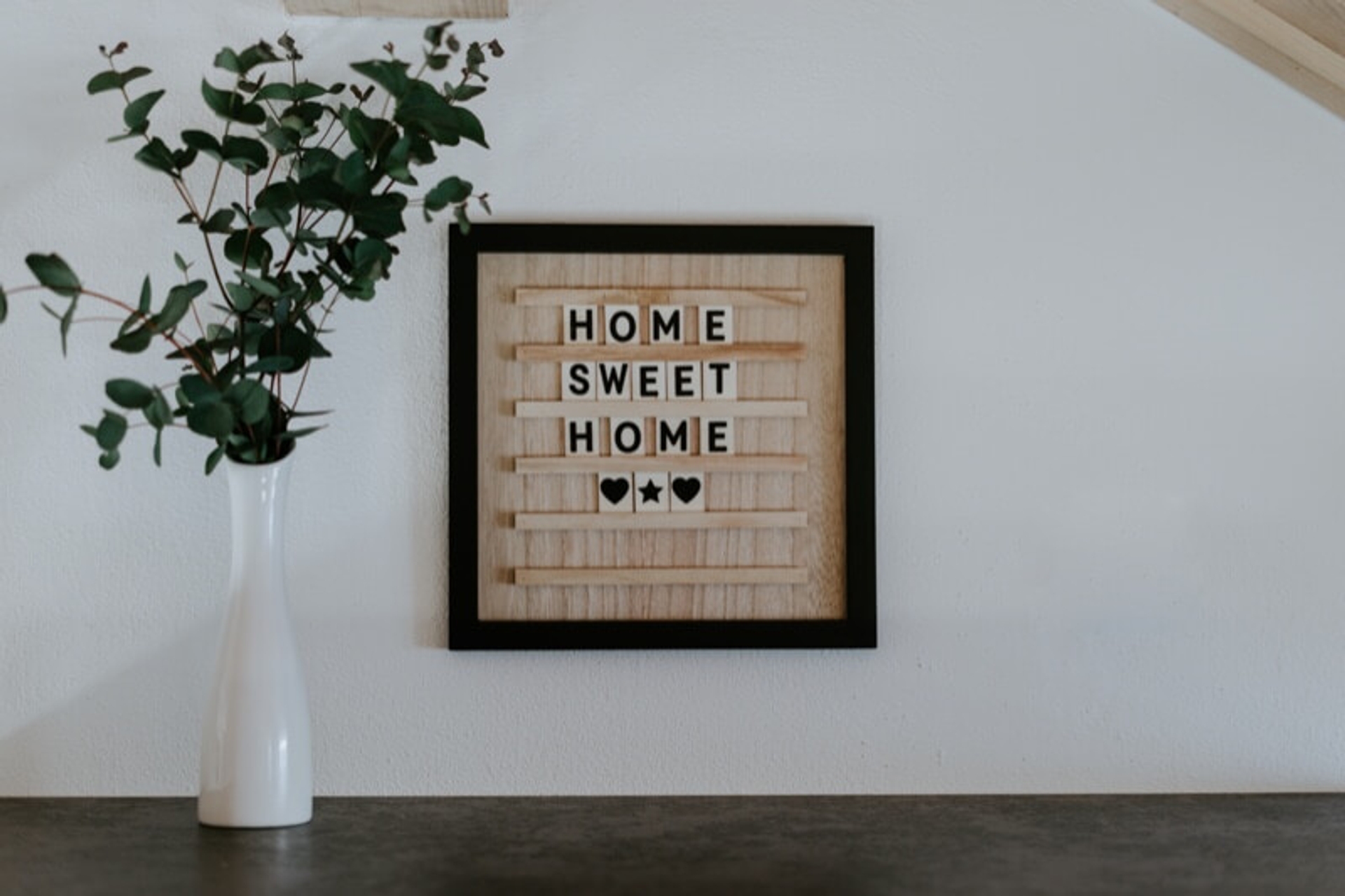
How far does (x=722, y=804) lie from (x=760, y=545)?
0.32 meters

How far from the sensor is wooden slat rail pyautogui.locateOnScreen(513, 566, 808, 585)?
189cm

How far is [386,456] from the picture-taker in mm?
1915

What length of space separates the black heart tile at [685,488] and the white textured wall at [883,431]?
20cm

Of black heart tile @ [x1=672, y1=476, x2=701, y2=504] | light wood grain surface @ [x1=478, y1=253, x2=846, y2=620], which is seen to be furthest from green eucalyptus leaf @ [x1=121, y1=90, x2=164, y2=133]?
black heart tile @ [x1=672, y1=476, x2=701, y2=504]

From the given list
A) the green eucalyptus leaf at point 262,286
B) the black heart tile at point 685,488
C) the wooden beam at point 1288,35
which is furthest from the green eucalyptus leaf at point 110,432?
the wooden beam at point 1288,35

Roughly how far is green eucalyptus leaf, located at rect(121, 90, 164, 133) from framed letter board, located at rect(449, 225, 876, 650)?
0.39 metres

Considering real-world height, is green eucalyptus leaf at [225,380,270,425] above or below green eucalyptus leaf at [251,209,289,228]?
below

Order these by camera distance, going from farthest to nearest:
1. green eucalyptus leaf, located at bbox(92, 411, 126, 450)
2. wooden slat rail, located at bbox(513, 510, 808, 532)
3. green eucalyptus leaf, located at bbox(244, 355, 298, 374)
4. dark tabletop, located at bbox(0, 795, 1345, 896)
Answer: wooden slat rail, located at bbox(513, 510, 808, 532), green eucalyptus leaf, located at bbox(244, 355, 298, 374), green eucalyptus leaf, located at bbox(92, 411, 126, 450), dark tabletop, located at bbox(0, 795, 1345, 896)

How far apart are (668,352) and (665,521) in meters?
0.21

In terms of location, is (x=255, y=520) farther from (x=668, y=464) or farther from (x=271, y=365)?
(x=668, y=464)

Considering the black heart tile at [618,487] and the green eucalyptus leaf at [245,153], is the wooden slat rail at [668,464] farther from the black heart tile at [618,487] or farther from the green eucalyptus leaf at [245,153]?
the green eucalyptus leaf at [245,153]

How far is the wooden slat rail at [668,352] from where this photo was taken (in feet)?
6.24

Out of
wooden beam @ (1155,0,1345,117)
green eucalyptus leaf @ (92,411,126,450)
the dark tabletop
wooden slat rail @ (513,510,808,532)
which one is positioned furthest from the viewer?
wooden slat rail @ (513,510,808,532)

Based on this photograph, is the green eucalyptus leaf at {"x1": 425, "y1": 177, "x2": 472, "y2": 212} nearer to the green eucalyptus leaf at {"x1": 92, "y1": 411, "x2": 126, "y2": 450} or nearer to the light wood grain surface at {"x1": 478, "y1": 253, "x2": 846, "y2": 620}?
the light wood grain surface at {"x1": 478, "y1": 253, "x2": 846, "y2": 620}
